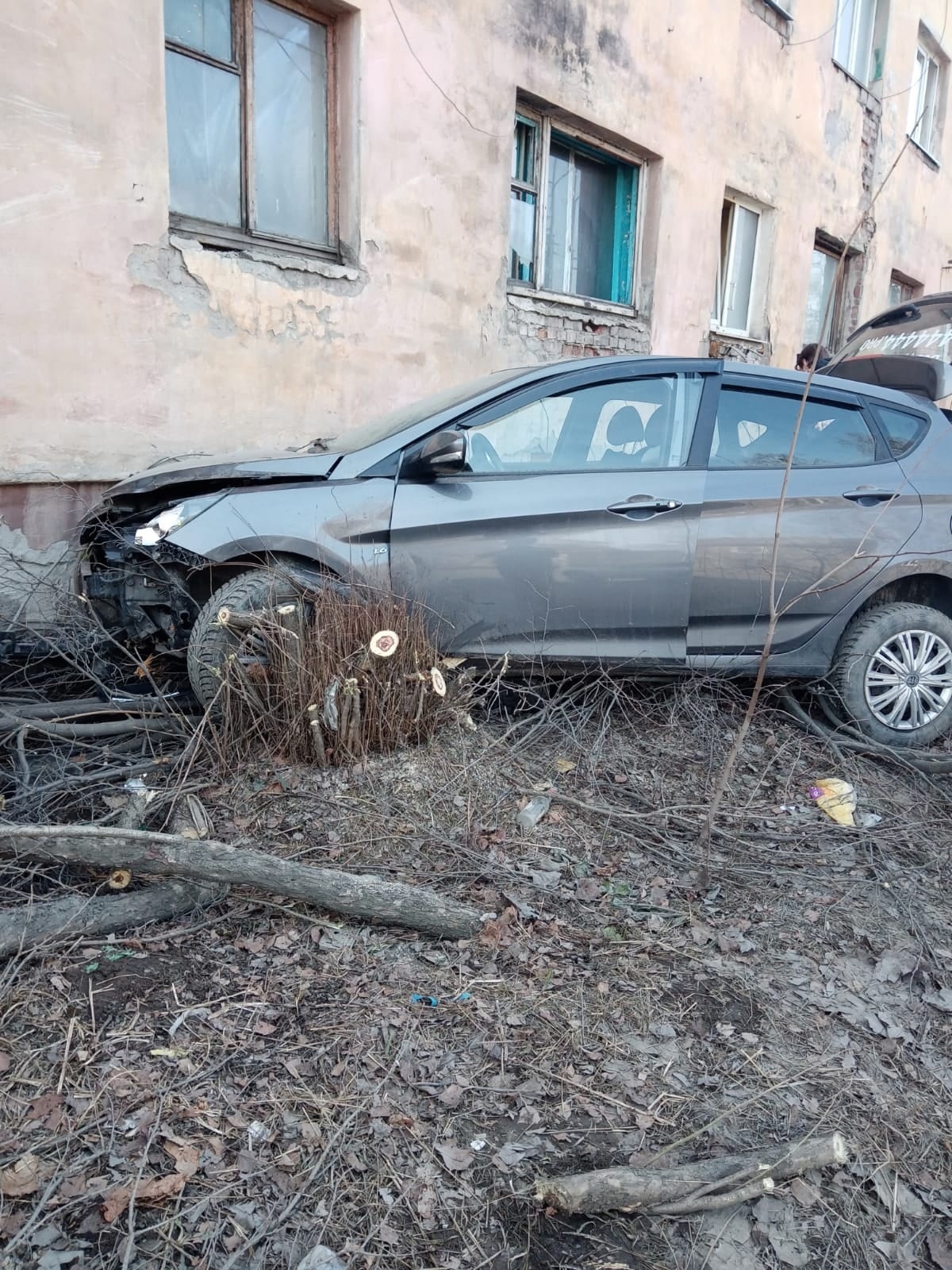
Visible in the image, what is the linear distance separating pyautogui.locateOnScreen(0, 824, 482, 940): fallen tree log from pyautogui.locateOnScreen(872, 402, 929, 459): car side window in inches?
122

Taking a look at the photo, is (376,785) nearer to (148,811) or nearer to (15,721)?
(148,811)

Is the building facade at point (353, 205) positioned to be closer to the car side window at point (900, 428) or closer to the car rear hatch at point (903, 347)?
the car rear hatch at point (903, 347)

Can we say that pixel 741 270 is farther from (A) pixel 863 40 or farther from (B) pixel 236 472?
(B) pixel 236 472

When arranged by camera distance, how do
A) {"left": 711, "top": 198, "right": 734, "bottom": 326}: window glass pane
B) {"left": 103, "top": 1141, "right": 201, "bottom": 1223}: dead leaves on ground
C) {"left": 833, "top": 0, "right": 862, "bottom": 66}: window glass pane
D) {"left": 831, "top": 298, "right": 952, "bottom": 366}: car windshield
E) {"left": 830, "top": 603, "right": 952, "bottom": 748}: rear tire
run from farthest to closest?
{"left": 833, "top": 0, "right": 862, "bottom": 66}: window glass pane
{"left": 711, "top": 198, "right": 734, "bottom": 326}: window glass pane
{"left": 831, "top": 298, "right": 952, "bottom": 366}: car windshield
{"left": 830, "top": 603, "right": 952, "bottom": 748}: rear tire
{"left": 103, "top": 1141, "right": 201, "bottom": 1223}: dead leaves on ground

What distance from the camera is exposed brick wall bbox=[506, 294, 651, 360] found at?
25.2ft

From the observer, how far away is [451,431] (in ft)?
11.9

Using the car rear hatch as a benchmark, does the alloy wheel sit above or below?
below

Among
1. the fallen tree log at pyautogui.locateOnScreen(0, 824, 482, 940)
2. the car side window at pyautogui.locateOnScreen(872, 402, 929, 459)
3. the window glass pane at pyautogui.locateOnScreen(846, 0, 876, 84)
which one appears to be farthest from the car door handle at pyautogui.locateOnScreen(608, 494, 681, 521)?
the window glass pane at pyautogui.locateOnScreen(846, 0, 876, 84)

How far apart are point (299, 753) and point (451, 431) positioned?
1448 mm

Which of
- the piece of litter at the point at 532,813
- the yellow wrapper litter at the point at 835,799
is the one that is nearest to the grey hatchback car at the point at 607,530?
the yellow wrapper litter at the point at 835,799

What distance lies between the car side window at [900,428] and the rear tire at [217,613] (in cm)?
288

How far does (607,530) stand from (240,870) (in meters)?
2.12

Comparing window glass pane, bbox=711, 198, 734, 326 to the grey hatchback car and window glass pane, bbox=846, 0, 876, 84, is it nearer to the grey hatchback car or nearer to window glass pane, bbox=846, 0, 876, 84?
window glass pane, bbox=846, 0, 876, 84

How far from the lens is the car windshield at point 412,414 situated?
393 centimetres
